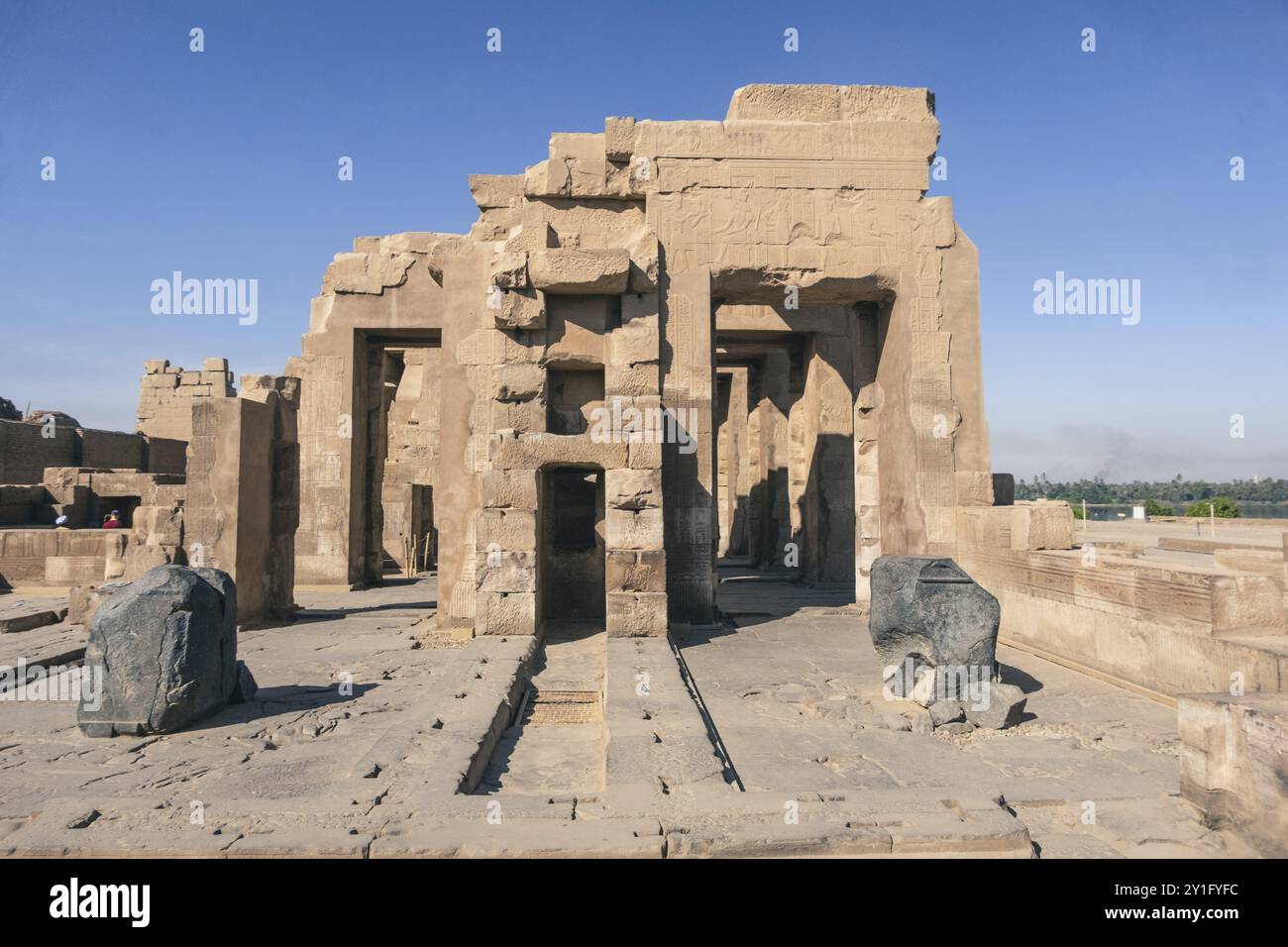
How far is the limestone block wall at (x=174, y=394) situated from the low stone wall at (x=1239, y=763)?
996 inches

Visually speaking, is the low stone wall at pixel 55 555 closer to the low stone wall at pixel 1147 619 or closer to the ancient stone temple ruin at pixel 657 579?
the ancient stone temple ruin at pixel 657 579

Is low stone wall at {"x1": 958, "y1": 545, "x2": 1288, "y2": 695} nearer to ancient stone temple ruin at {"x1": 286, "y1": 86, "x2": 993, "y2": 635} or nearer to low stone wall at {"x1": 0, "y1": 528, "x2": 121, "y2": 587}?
ancient stone temple ruin at {"x1": 286, "y1": 86, "x2": 993, "y2": 635}

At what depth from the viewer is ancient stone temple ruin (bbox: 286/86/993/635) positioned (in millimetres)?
7922

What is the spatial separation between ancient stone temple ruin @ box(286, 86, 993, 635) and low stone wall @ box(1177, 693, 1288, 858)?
185 inches

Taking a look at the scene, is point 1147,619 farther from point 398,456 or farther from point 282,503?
point 398,456

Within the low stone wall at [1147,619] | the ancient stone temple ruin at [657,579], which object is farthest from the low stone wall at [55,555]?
the low stone wall at [1147,619]

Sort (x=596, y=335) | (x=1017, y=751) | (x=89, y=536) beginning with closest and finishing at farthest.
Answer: (x=1017, y=751) → (x=596, y=335) → (x=89, y=536)

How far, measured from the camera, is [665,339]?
9383 millimetres

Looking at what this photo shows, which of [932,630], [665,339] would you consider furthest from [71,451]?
[932,630]

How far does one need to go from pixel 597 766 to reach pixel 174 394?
23960 mm

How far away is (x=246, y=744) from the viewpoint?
480cm
